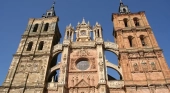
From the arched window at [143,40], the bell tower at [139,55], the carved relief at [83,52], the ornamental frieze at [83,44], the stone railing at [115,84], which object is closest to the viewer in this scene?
the bell tower at [139,55]

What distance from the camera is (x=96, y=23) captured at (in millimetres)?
25859

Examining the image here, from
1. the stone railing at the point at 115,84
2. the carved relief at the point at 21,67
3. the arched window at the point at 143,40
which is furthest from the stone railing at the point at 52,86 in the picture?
the arched window at the point at 143,40

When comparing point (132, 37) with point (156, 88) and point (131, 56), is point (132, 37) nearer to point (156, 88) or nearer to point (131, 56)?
point (131, 56)

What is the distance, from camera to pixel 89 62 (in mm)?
21219

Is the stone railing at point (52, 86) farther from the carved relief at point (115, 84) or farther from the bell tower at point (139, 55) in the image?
the bell tower at point (139, 55)

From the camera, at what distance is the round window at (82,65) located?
20.9 m

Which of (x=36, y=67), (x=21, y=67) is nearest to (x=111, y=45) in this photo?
(x=36, y=67)

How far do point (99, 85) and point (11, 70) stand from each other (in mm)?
10349

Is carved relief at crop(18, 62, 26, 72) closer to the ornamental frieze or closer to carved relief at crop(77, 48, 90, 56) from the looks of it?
the ornamental frieze

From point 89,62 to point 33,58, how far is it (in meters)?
7.01

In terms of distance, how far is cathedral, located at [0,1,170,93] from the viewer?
1858 cm

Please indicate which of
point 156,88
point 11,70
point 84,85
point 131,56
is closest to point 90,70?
point 84,85

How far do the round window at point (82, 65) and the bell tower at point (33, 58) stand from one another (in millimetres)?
3619

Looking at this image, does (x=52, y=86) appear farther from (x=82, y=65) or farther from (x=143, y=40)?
(x=143, y=40)
